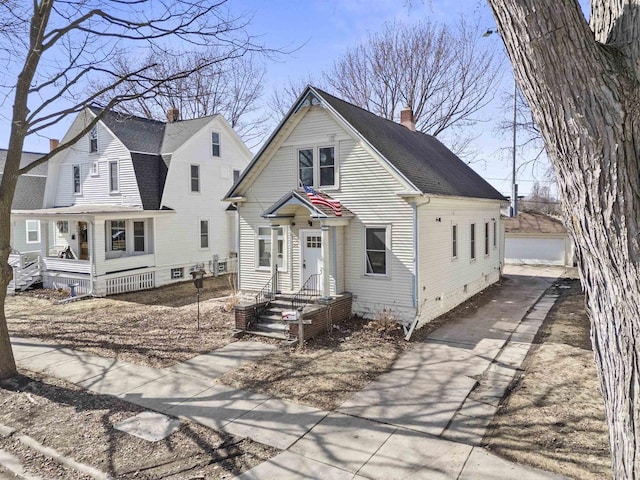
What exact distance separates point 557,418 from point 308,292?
7770 millimetres

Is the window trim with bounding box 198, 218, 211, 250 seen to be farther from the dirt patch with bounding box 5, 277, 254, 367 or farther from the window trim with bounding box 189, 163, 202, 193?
the dirt patch with bounding box 5, 277, 254, 367

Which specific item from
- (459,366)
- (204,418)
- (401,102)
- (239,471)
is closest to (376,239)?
(459,366)

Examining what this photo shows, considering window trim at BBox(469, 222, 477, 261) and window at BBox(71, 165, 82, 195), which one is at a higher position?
window at BBox(71, 165, 82, 195)

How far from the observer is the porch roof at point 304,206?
39.8 feet

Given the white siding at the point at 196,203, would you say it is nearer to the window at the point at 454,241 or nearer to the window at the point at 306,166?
the window at the point at 306,166

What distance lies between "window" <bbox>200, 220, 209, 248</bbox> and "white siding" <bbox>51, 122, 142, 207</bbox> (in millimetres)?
3771

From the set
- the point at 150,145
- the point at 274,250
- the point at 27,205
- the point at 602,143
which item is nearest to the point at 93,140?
the point at 150,145

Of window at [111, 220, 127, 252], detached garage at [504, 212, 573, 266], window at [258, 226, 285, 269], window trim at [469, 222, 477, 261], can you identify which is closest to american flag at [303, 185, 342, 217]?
window at [258, 226, 285, 269]

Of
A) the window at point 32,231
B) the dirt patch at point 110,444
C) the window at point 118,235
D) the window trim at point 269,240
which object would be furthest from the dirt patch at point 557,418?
the window at point 32,231

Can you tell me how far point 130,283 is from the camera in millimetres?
18797

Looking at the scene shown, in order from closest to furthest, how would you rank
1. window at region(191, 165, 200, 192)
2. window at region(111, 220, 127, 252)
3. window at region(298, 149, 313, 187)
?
window at region(298, 149, 313, 187)
window at region(111, 220, 127, 252)
window at region(191, 165, 200, 192)

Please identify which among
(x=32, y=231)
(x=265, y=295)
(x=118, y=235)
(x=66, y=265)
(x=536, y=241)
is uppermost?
(x=32, y=231)

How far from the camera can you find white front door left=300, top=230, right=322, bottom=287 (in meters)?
13.4

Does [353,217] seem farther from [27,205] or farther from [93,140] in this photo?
[27,205]
